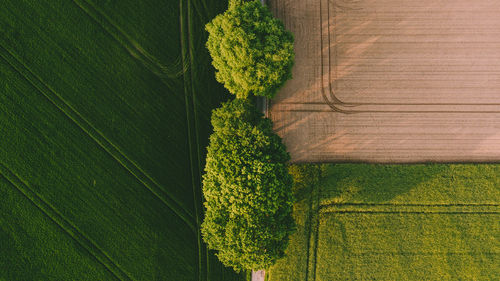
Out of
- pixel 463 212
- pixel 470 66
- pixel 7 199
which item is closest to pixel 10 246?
pixel 7 199

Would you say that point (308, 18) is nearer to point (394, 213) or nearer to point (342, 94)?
point (342, 94)

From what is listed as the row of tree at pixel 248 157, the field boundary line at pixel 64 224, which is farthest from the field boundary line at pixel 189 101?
the field boundary line at pixel 64 224

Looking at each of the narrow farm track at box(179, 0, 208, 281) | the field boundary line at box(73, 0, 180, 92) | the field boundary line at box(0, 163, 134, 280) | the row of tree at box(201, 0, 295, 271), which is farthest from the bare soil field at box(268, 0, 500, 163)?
the field boundary line at box(0, 163, 134, 280)

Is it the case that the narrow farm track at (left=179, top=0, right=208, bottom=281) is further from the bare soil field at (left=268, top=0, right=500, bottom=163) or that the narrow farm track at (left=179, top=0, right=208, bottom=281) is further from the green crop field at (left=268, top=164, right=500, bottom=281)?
the green crop field at (left=268, top=164, right=500, bottom=281)

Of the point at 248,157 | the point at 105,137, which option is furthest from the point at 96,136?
the point at 248,157

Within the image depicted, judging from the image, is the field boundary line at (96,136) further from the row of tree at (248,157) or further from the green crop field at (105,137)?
the row of tree at (248,157)

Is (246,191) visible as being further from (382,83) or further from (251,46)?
(382,83)
